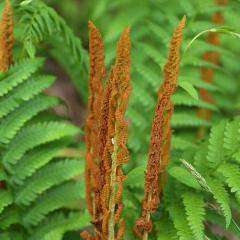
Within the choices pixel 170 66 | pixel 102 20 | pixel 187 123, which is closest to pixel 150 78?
pixel 187 123

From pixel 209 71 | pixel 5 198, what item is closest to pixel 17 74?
pixel 5 198

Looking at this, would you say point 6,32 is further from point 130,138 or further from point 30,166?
point 130,138

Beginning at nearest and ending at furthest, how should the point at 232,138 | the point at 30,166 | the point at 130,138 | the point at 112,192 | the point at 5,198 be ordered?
the point at 112,192
the point at 232,138
the point at 5,198
the point at 30,166
the point at 130,138

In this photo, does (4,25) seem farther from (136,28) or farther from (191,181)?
(136,28)

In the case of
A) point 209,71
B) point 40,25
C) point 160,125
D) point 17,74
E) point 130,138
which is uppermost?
point 209,71

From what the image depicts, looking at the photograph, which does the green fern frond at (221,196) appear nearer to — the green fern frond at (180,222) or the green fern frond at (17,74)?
the green fern frond at (180,222)

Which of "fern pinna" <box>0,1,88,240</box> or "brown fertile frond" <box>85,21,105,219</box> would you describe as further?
"fern pinna" <box>0,1,88,240</box>

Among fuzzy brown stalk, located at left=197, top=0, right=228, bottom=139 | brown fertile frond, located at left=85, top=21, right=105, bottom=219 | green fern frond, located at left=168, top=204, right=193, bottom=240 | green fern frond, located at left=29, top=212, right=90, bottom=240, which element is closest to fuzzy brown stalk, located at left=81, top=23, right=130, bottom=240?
brown fertile frond, located at left=85, top=21, right=105, bottom=219

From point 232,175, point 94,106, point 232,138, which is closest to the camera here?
point 94,106

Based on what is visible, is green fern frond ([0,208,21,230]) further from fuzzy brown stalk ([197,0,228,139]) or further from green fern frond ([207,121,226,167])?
fuzzy brown stalk ([197,0,228,139])
